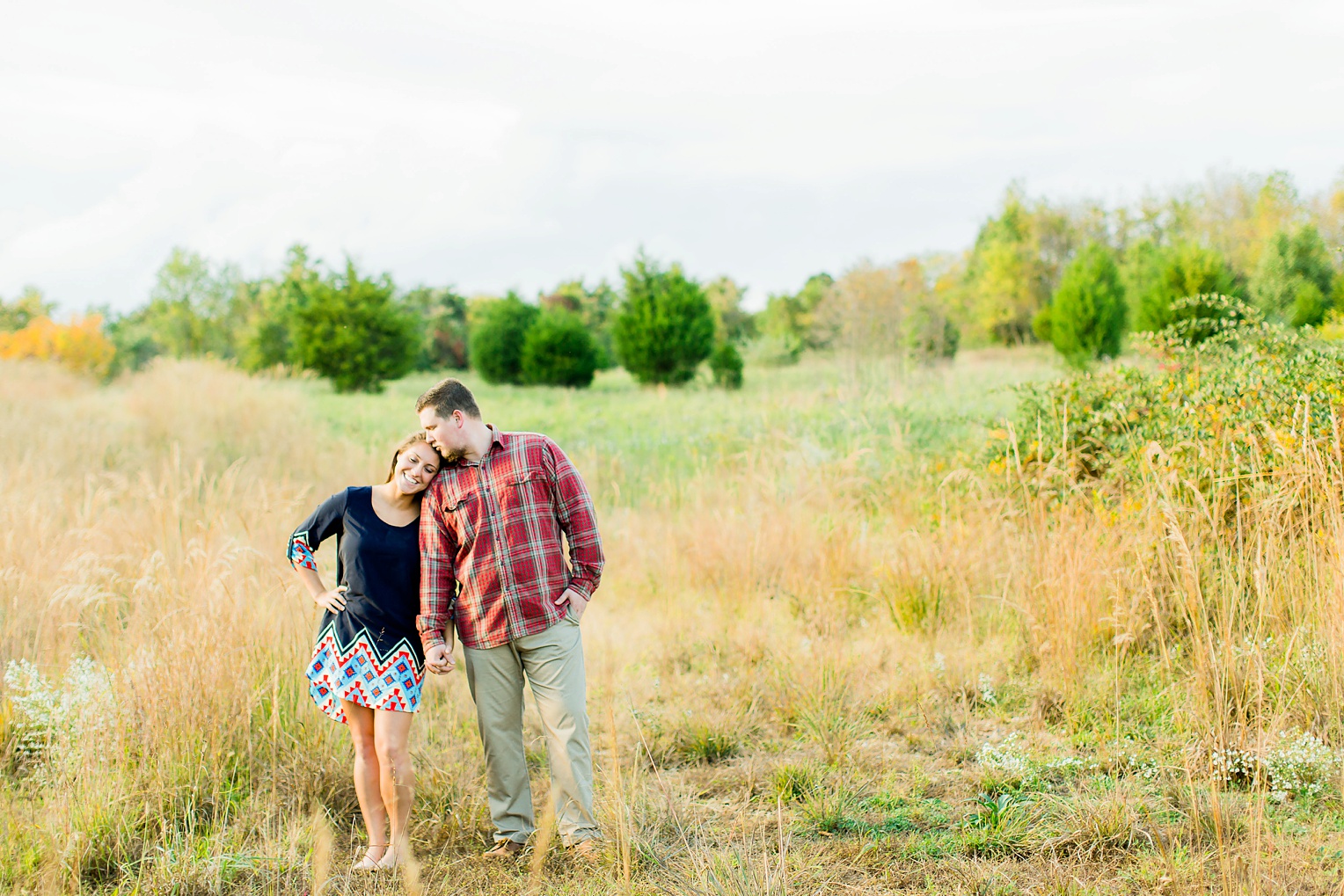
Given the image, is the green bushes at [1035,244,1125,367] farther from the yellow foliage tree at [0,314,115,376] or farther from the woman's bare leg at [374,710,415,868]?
the yellow foliage tree at [0,314,115,376]

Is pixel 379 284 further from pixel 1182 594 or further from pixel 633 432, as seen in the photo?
pixel 1182 594

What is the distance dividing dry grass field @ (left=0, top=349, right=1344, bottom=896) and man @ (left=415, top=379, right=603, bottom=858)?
0.72ft

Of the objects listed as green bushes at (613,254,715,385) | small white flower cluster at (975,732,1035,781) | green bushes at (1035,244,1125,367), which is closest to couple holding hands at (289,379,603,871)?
small white flower cluster at (975,732,1035,781)

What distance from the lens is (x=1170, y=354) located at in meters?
5.36

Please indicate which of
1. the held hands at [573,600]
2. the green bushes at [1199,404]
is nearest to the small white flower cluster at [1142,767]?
the green bushes at [1199,404]

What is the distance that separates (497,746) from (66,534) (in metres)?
3.44

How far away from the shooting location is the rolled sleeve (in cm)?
283

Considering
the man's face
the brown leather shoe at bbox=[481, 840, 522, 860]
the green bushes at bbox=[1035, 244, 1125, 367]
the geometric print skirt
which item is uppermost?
the green bushes at bbox=[1035, 244, 1125, 367]

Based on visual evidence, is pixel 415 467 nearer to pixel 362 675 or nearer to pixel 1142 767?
pixel 362 675

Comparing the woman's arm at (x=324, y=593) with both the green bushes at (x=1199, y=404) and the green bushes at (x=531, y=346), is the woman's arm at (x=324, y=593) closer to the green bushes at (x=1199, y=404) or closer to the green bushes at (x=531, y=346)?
the green bushes at (x=1199, y=404)

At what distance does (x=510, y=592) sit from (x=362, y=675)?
53 cm

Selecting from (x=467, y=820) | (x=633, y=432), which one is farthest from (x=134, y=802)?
(x=633, y=432)

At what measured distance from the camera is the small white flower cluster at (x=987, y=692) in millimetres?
3883

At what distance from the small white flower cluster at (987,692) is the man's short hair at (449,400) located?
2.49m
